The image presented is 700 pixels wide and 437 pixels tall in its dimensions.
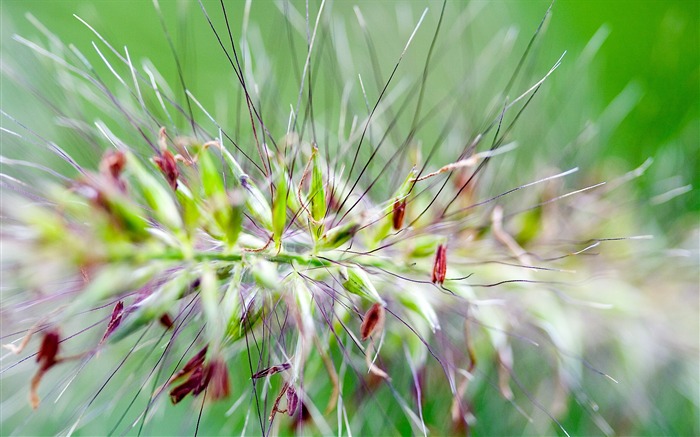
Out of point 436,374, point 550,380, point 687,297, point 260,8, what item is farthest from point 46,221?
point 260,8

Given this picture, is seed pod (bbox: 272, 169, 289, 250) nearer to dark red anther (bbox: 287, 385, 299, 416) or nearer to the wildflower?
dark red anther (bbox: 287, 385, 299, 416)

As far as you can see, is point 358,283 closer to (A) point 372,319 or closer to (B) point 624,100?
(A) point 372,319

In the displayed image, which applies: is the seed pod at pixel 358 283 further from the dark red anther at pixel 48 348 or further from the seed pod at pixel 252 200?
the dark red anther at pixel 48 348

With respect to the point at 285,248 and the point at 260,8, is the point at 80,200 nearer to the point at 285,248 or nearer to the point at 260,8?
the point at 285,248

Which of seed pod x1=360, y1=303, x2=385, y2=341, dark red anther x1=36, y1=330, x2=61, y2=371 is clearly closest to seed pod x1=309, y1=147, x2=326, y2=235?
seed pod x1=360, y1=303, x2=385, y2=341

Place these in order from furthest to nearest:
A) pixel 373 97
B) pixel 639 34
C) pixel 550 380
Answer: pixel 373 97 → pixel 639 34 → pixel 550 380
